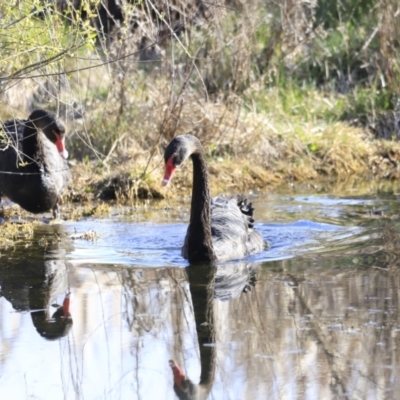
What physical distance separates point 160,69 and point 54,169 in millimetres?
2070

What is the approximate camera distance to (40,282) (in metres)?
6.57

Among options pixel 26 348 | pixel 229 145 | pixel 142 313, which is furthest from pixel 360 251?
pixel 229 145

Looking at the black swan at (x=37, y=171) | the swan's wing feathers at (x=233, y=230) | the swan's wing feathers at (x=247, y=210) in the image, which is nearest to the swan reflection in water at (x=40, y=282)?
the black swan at (x=37, y=171)

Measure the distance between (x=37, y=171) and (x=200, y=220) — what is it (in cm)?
232

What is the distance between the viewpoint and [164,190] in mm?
9898

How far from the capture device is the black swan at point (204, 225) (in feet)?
21.9

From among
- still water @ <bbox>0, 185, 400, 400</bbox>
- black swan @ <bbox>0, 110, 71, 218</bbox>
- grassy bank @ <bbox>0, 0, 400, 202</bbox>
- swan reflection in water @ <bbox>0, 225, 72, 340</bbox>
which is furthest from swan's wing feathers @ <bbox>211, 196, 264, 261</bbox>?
black swan @ <bbox>0, 110, 71, 218</bbox>

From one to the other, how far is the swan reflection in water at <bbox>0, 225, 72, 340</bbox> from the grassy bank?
196cm

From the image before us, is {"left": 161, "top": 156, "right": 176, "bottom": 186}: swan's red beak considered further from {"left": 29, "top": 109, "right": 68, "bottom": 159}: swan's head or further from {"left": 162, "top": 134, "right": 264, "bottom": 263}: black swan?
{"left": 29, "top": 109, "right": 68, "bottom": 159}: swan's head

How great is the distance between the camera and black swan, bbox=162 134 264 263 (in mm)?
6680

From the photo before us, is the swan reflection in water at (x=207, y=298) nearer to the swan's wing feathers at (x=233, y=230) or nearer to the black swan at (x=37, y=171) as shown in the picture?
the swan's wing feathers at (x=233, y=230)

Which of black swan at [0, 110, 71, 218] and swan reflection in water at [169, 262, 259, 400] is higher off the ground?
black swan at [0, 110, 71, 218]

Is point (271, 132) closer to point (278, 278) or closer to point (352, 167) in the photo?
point (352, 167)

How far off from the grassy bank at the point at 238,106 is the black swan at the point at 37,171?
0.48 metres
